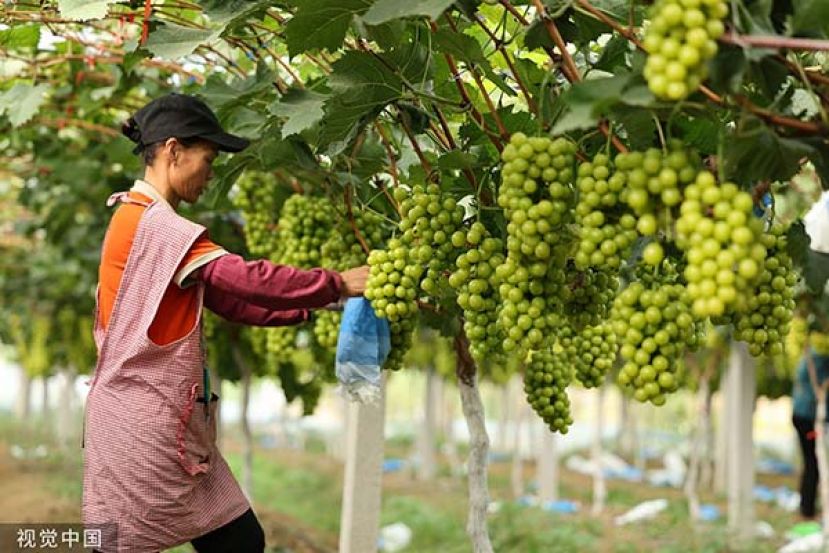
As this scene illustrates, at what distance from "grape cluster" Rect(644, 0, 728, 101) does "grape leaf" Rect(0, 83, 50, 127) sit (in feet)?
8.39

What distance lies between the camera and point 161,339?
2.30 metres

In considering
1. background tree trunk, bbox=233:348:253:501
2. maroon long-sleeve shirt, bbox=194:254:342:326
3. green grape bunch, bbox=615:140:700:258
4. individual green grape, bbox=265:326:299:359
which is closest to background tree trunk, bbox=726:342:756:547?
background tree trunk, bbox=233:348:253:501

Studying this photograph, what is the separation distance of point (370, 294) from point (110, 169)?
3.33 metres

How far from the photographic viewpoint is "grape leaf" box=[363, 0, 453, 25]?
166cm

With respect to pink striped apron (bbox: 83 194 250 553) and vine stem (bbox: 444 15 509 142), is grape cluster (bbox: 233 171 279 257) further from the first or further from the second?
vine stem (bbox: 444 15 509 142)

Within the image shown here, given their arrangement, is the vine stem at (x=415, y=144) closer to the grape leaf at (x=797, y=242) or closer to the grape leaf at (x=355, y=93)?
the grape leaf at (x=355, y=93)

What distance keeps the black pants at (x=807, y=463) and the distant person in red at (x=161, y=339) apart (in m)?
5.37

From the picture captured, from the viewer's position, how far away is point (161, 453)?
7.52 ft

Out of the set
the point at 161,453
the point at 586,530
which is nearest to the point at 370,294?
the point at 161,453

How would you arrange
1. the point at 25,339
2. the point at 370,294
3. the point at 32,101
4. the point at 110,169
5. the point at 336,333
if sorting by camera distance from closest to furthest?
the point at 370,294 → the point at 336,333 → the point at 32,101 → the point at 110,169 → the point at 25,339

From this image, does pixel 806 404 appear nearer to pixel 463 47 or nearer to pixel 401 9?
pixel 463 47

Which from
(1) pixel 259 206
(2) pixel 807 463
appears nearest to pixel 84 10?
(1) pixel 259 206

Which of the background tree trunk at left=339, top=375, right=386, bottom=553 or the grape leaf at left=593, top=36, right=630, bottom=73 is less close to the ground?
the grape leaf at left=593, top=36, right=630, bottom=73

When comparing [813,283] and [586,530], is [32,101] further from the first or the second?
[586,530]
